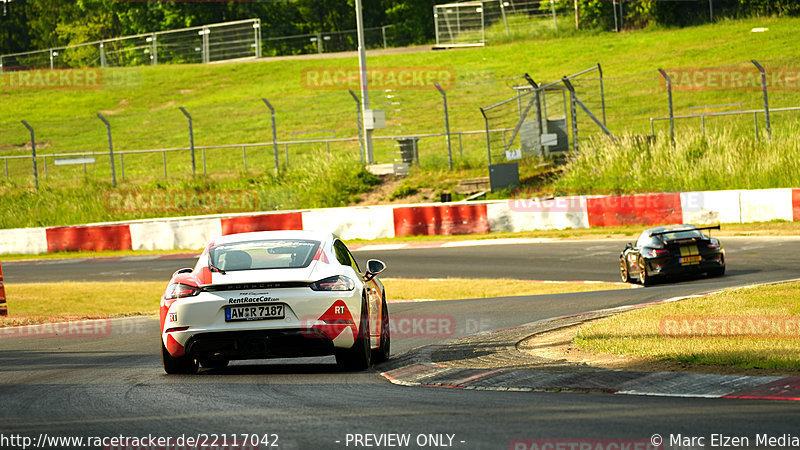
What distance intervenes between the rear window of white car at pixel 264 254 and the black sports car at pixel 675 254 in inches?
412

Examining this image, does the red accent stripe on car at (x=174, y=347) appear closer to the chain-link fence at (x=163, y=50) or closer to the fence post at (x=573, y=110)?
the fence post at (x=573, y=110)

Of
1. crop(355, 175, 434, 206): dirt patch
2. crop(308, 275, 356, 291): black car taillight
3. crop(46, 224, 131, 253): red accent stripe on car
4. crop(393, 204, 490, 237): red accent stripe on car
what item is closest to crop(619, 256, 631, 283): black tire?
Answer: crop(393, 204, 490, 237): red accent stripe on car

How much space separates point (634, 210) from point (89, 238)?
16.1 meters

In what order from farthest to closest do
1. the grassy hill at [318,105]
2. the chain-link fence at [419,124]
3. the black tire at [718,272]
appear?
the grassy hill at [318,105], the chain-link fence at [419,124], the black tire at [718,272]

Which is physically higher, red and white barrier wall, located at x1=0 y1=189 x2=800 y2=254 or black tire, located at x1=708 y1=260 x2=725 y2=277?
red and white barrier wall, located at x1=0 y1=189 x2=800 y2=254

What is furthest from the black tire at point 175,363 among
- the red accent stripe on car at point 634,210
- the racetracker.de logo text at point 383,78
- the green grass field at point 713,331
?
the racetracker.de logo text at point 383,78

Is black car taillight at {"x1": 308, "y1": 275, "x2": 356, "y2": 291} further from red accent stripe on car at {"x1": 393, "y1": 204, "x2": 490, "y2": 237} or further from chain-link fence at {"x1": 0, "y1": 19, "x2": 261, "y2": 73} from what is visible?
chain-link fence at {"x1": 0, "y1": 19, "x2": 261, "y2": 73}

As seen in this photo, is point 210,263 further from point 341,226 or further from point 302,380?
point 341,226

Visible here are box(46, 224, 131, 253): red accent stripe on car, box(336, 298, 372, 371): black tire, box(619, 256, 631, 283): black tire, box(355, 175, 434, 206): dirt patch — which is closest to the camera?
box(336, 298, 372, 371): black tire

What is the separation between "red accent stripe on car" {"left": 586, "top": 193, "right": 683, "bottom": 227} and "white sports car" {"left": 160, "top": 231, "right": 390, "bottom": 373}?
58.3ft

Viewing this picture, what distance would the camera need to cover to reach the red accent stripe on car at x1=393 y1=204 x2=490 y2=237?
28486 millimetres

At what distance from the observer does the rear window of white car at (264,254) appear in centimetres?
955

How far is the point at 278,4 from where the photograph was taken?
81.0m

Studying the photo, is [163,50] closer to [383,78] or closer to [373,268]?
[383,78]
